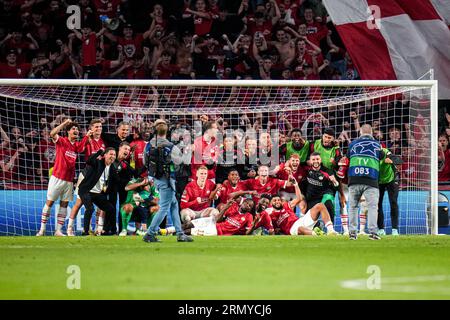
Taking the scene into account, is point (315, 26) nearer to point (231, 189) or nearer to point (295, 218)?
point (231, 189)

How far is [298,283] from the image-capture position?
10336 millimetres

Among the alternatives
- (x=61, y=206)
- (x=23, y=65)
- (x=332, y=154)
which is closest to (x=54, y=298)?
(x=61, y=206)

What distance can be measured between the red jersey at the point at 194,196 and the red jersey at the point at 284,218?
101cm

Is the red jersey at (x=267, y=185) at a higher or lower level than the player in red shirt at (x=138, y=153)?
lower

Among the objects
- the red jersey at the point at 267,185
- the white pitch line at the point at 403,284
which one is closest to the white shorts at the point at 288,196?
the red jersey at the point at 267,185

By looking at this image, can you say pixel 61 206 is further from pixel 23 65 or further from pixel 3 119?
pixel 23 65

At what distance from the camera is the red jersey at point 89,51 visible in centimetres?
1986

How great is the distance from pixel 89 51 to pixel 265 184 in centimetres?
530

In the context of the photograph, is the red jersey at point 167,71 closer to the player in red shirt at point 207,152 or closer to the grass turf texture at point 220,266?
the player in red shirt at point 207,152

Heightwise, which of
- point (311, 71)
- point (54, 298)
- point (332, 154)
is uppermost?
point (311, 71)

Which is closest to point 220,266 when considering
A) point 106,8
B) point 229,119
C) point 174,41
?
point 229,119

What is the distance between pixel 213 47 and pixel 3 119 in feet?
16.2

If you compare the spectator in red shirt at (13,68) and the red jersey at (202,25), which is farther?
the red jersey at (202,25)

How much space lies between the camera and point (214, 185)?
650 inches
